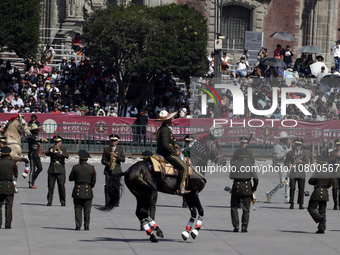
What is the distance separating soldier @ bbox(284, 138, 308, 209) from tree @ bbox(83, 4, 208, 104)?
45.1 feet

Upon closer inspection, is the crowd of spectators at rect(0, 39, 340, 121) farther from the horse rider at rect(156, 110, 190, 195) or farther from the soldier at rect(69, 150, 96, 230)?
the horse rider at rect(156, 110, 190, 195)

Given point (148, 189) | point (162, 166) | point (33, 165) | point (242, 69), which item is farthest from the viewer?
point (242, 69)

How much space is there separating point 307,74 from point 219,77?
765 cm

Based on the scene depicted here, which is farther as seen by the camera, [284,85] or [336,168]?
[284,85]

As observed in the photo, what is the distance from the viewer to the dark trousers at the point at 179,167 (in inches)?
560

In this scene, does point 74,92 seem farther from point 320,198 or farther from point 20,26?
point 320,198

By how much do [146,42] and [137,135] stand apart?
642 centimetres

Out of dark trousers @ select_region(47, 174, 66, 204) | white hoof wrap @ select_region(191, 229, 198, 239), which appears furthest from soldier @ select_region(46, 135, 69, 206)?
white hoof wrap @ select_region(191, 229, 198, 239)

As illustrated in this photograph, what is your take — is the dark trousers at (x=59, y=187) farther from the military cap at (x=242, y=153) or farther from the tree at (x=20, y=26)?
the tree at (x=20, y=26)

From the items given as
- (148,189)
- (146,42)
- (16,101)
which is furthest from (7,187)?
(146,42)

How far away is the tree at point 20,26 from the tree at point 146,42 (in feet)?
8.89

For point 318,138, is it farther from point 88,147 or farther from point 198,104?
point 88,147

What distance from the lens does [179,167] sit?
14.3 m

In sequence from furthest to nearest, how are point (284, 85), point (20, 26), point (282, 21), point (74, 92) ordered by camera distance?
point (282, 21), point (20, 26), point (74, 92), point (284, 85)
